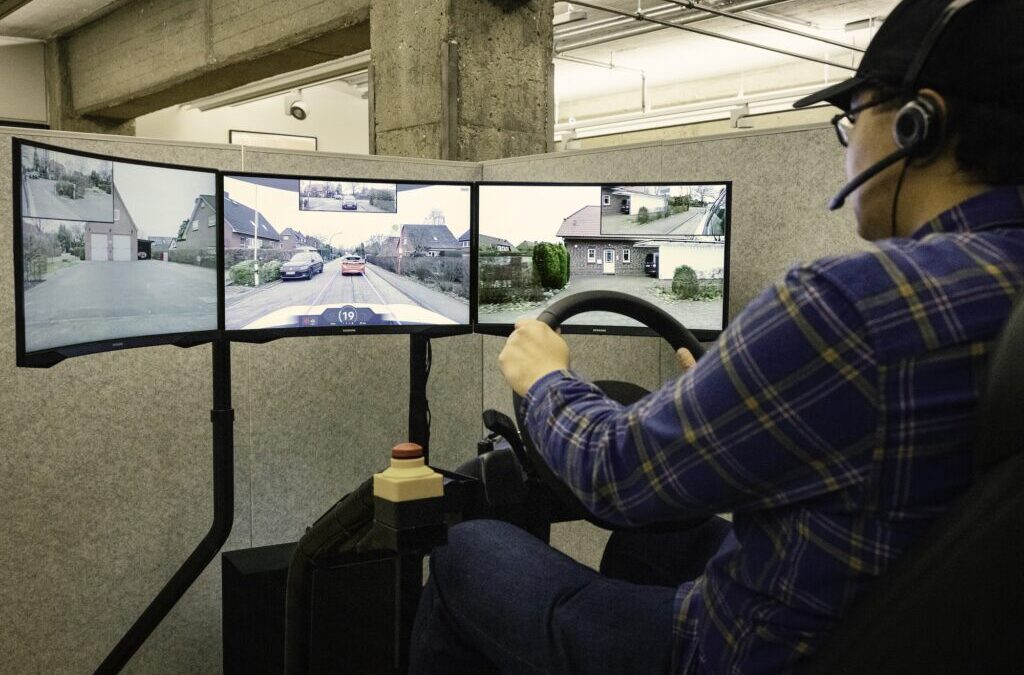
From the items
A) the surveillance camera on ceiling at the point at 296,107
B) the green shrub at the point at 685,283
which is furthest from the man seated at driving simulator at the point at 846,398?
the surveillance camera on ceiling at the point at 296,107

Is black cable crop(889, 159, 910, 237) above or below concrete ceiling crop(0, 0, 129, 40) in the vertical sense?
below

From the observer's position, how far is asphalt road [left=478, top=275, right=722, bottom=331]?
6.17 feet

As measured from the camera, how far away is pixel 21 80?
7250mm

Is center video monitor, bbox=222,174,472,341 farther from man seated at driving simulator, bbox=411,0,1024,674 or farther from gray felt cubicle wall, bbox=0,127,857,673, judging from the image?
man seated at driving simulator, bbox=411,0,1024,674

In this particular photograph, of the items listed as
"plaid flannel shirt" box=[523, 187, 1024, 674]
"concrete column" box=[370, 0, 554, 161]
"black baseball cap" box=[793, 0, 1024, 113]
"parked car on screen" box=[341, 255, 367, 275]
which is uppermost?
"concrete column" box=[370, 0, 554, 161]

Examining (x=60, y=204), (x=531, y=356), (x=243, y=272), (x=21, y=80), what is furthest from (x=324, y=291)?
(x=21, y=80)

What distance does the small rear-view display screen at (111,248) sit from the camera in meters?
1.43

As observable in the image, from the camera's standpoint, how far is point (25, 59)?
284 inches

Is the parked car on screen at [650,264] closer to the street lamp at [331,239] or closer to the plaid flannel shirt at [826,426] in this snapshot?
the street lamp at [331,239]

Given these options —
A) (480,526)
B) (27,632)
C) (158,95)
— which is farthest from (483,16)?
(158,95)

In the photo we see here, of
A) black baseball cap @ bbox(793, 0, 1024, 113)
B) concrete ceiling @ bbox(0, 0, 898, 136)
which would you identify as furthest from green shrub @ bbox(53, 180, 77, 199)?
concrete ceiling @ bbox(0, 0, 898, 136)

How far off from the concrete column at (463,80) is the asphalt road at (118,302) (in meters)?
1.30

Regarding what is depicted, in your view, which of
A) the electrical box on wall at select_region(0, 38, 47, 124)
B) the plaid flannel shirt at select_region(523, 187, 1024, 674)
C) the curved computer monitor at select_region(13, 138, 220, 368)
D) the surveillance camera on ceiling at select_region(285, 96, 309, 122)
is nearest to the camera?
the plaid flannel shirt at select_region(523, 187, 1024, 674)

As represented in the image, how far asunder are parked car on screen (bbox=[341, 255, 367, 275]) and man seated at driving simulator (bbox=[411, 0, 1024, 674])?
1144 mm
